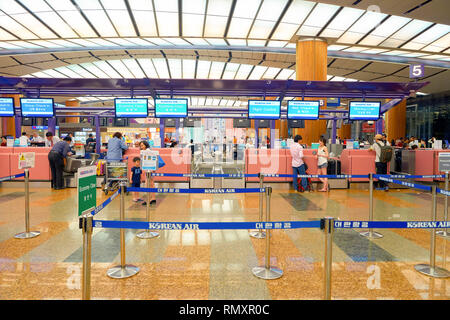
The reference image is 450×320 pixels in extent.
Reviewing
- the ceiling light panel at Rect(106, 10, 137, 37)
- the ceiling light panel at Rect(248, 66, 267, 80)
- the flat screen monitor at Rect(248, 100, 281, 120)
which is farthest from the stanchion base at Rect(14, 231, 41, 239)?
the ceiling light panel at Rect(248, 66, 267, 80)

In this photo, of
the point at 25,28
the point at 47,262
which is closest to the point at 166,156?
the point at 47,262

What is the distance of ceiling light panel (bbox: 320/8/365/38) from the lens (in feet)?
43.9

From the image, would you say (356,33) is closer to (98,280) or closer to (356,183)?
(356,183)

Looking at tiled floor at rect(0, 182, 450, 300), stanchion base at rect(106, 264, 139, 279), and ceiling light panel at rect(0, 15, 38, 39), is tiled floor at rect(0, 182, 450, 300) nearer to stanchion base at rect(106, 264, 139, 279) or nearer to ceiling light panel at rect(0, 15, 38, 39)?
stanchion base at rect(106, 264, 139, 279)

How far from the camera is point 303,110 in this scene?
35.2ft

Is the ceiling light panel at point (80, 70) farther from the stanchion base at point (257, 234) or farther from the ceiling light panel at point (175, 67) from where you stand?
the stanchion base at point (257, 234)

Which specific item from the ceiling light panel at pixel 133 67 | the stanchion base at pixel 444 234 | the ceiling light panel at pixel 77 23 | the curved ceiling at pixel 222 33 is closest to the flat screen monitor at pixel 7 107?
the curved ceiling at pixel 222 33

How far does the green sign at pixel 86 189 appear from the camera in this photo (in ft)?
9.64

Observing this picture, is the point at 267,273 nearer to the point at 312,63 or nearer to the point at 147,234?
the point at 147,234

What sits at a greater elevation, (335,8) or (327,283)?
(335,8)

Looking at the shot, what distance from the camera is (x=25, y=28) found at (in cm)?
1592

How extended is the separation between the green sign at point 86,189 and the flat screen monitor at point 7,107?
9.51 m

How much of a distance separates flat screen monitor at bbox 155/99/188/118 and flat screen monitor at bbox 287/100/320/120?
371 cm
